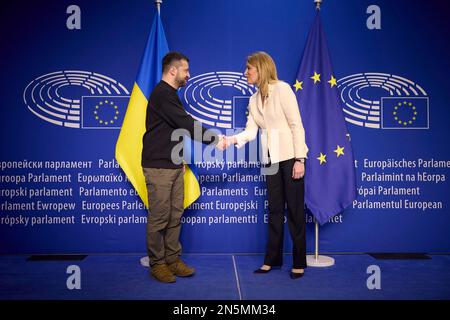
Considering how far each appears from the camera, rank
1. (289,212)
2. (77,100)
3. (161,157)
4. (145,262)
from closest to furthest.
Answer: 1. (161,157)
2. (289,212)
3. (145,262)
4. (77,100)

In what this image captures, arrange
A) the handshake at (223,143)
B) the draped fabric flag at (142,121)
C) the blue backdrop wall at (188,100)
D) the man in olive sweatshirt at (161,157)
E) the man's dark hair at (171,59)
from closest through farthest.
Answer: the man in olive sweatshirt at (161,157) < the man's dark hair at (171,59) < the handshake at (223,143) < the draped fabric flag at (142,121) < the blue backdrop wall at (188,100)

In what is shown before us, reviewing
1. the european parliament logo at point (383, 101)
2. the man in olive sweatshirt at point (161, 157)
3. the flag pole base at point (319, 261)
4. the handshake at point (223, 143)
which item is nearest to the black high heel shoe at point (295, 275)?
the flag pole base at point (319, 261)

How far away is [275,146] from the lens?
3.46m

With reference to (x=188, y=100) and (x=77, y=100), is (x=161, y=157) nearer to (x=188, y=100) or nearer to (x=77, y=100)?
(x=188, y=100)

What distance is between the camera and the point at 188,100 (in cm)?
418

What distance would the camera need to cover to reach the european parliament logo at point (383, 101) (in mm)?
4207

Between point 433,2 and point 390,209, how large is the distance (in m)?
1.90

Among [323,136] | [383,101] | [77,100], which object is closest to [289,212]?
[323,136]

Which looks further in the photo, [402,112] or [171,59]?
[402,112]

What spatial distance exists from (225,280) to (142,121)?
1.49m

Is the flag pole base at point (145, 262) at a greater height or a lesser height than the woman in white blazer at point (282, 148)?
lesser

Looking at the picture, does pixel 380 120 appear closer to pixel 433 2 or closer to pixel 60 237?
pixel 433 2

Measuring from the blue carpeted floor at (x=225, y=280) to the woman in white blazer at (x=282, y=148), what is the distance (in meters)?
0.25

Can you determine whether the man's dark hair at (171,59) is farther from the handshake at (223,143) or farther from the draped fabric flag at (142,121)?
the handshake at (223,143)
